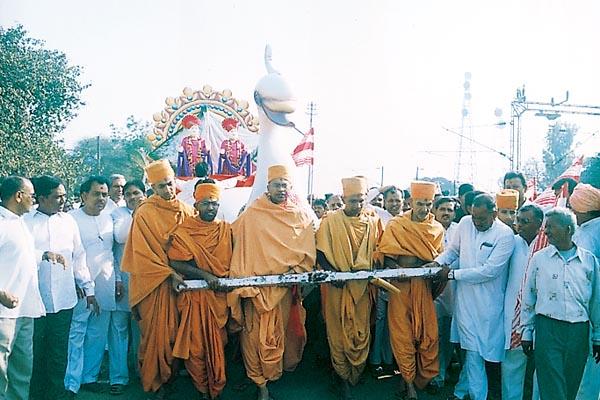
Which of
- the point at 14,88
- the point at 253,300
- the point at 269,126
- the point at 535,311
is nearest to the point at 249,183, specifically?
the point at 269,126

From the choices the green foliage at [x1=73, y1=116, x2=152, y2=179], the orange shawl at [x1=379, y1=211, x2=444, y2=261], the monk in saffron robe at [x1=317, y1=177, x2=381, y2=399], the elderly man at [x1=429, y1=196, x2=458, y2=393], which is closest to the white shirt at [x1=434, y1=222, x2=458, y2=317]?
the elderly man at [x1=429, y1=196, x2=458, y2=393]

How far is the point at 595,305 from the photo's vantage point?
4.37 meters

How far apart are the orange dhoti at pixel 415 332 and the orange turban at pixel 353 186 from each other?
930 mm

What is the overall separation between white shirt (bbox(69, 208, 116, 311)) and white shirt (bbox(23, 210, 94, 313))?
45 cm

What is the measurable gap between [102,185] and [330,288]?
7.97 feet

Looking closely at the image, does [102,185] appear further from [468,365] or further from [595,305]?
[595,305]

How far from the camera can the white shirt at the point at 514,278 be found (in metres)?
5.19

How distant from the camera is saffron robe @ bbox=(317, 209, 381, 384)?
5438 mm

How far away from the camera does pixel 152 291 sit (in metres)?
5.33

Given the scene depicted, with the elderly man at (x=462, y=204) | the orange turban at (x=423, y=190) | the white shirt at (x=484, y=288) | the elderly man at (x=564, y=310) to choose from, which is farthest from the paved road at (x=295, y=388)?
the elderly man at (x=462, y=204)

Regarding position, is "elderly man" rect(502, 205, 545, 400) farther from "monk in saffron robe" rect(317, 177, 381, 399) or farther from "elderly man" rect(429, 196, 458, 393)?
"monk in saffron robe" rect(317, 177, 381, 399)

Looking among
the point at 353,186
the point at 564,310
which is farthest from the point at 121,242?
the point at 564,310

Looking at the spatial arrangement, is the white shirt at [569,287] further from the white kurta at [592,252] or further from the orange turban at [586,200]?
the orange turban at [586,200]

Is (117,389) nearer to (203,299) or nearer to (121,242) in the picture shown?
(203,299)
